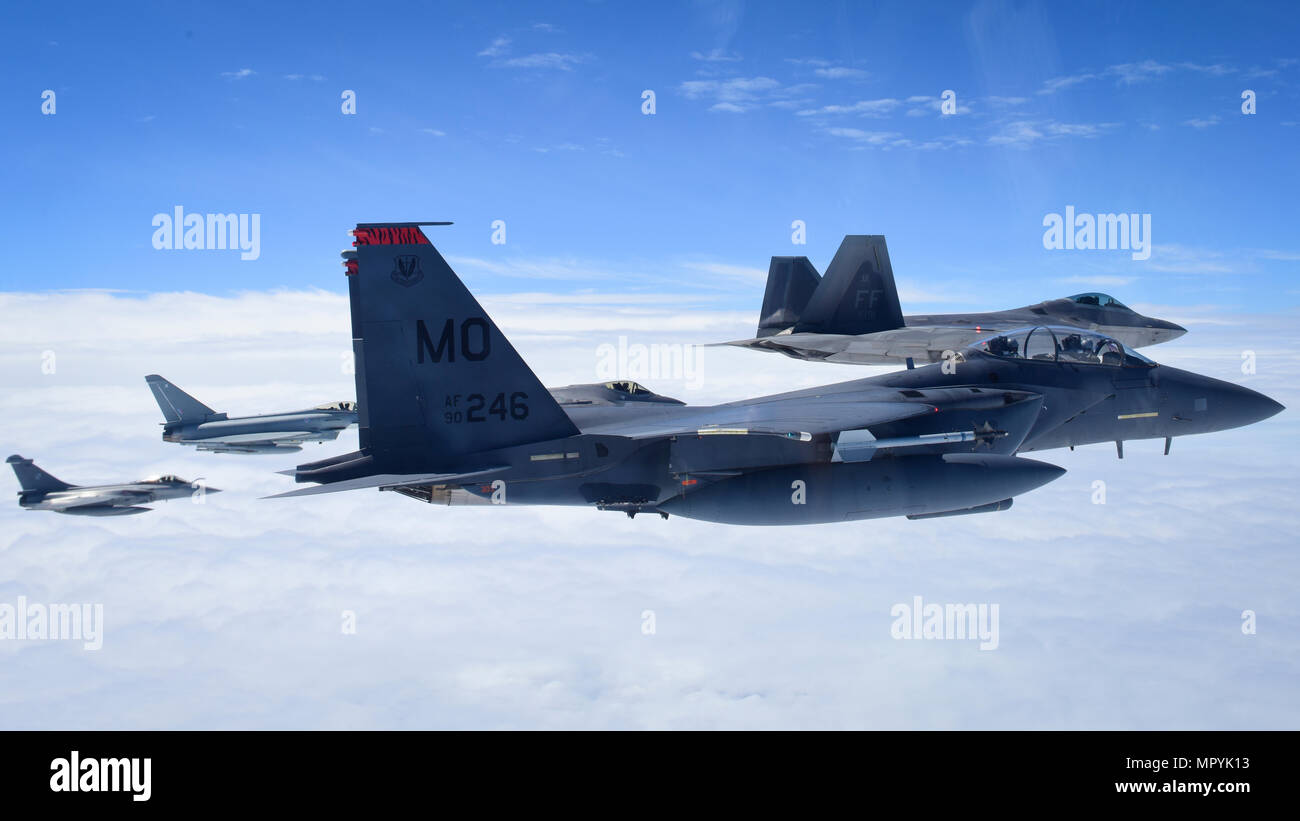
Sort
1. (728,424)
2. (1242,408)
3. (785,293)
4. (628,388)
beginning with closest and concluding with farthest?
(728,424)
(1242,408)
(628,388)
(785,293)

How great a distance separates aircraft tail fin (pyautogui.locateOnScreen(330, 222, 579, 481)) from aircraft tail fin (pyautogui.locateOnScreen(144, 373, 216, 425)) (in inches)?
848

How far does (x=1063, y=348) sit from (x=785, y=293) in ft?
55.7

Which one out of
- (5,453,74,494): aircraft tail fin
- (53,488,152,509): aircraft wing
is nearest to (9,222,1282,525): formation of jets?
(53,488,152,509): aircraft wing

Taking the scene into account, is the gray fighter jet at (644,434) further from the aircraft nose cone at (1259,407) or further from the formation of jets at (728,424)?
the aircraft nose cone at (1259,407)

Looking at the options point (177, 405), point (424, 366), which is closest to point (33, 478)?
point (177, 405)

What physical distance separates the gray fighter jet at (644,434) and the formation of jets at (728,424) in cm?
2

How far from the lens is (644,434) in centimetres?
1211

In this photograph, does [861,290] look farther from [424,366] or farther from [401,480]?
[401,480]

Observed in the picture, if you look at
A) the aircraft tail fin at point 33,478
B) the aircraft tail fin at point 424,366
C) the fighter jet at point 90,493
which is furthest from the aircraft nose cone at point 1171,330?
the aircraft tail fin at point 33,478

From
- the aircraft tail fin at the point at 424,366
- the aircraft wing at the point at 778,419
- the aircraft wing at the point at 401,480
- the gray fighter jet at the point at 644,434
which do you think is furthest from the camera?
the aircraft wing at the point at 778,419

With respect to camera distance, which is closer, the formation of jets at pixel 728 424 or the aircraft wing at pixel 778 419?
the formation of jets at pixel 728 424

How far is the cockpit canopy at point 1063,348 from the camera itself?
15062 millimetres

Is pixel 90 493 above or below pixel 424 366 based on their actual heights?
below

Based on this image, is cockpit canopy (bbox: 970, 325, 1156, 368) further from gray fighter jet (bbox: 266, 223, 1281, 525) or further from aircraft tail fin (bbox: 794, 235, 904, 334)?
aircraft tail fin (bbox: 794, 235, 904, 334)
